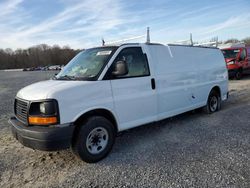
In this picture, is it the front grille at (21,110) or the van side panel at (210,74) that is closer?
the front grille at (21,110)

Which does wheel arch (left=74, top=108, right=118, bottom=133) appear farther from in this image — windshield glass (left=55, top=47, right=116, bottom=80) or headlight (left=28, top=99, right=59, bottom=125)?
windshield glass (left=55, top=47, right=116, bottom=80)

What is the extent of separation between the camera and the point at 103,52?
4.58 meters

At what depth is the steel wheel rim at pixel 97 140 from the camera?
160 inches

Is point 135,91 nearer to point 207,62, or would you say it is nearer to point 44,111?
point 44,111

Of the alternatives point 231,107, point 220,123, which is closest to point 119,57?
point 220,123

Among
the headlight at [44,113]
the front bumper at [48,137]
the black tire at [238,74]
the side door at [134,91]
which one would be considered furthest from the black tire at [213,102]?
the black tire at [238,74]

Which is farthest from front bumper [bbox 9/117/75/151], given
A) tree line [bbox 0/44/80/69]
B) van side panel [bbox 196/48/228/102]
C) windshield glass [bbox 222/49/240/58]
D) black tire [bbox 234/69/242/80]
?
tree line [bbox 0/44/80/69]

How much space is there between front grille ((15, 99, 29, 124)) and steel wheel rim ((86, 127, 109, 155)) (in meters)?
1.09

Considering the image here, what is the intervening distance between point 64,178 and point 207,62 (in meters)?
5.19

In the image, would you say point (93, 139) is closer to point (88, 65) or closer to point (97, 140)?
point (97, 140)

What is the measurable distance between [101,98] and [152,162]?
4.57 ft

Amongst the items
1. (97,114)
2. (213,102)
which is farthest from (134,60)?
(213,102)

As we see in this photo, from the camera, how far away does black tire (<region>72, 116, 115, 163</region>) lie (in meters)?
3.90

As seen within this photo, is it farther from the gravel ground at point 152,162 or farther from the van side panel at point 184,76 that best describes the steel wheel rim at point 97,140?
the van side panel at point 184,76
